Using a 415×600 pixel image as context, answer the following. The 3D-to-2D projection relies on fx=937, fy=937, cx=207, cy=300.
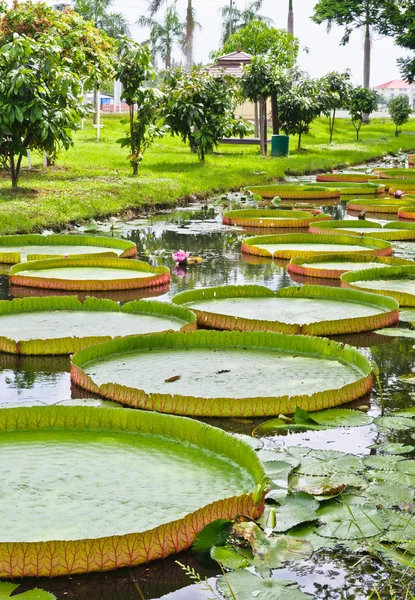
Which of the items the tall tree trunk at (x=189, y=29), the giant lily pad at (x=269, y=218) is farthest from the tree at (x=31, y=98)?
the tall tree trunk at (x=189, y=29)

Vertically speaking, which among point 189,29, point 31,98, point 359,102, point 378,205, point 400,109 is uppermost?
point 189,29

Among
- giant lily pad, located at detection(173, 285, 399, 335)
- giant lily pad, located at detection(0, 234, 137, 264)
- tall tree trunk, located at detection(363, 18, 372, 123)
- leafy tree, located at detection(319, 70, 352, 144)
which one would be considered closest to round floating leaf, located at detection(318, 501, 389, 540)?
giant lily pad, located at detection(173, 285, 399, 335)

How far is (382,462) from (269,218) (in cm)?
861

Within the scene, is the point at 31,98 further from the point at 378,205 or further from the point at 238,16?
the point at 238,16

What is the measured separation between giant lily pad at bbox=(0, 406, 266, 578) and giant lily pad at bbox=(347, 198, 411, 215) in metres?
9.81

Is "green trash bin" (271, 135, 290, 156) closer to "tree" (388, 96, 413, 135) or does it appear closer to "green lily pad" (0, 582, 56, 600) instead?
"tree" (388, 96, 413, 135)

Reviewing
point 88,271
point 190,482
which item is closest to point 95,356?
point 190,482

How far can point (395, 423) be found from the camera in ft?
13.3

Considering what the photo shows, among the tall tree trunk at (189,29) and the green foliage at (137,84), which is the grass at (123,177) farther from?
the tall tree trunk at (189,29)

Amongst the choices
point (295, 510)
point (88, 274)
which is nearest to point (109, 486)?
point (295, 510)

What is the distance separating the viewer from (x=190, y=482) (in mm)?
3141

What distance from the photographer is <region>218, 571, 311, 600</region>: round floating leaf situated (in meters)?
2.49

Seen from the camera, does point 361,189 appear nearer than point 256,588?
No

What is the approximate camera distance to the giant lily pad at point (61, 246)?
839 centimetres
